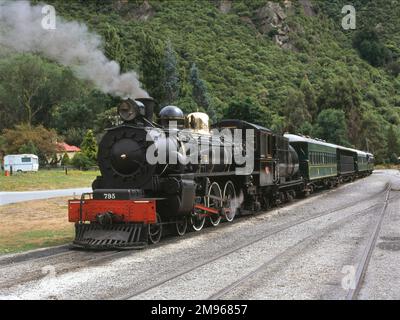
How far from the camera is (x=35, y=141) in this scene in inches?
2334

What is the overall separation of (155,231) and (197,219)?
2326mm

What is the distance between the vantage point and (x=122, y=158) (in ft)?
38.7

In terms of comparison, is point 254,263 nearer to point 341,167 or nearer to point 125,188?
point 125,188

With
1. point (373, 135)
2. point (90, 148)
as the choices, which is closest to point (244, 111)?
point (90, 148)

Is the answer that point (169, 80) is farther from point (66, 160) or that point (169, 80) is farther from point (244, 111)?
point (244, 111)

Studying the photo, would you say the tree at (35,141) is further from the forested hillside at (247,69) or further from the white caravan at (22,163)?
the white caravan at (22,163)

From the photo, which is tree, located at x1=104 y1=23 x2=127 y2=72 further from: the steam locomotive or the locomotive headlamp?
the locomotive headlamp

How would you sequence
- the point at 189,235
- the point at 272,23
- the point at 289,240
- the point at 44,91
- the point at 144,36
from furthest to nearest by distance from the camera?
1. the point at 272,23
2. the point at 44,91
3. the point at 144,36
4. the point at 189,235
5. the point at 289,240

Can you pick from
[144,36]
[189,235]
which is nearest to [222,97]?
[144,36]

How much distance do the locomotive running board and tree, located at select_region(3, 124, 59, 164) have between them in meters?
49.6

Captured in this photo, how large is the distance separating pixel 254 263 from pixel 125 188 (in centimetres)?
417

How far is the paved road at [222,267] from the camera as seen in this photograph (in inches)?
276
